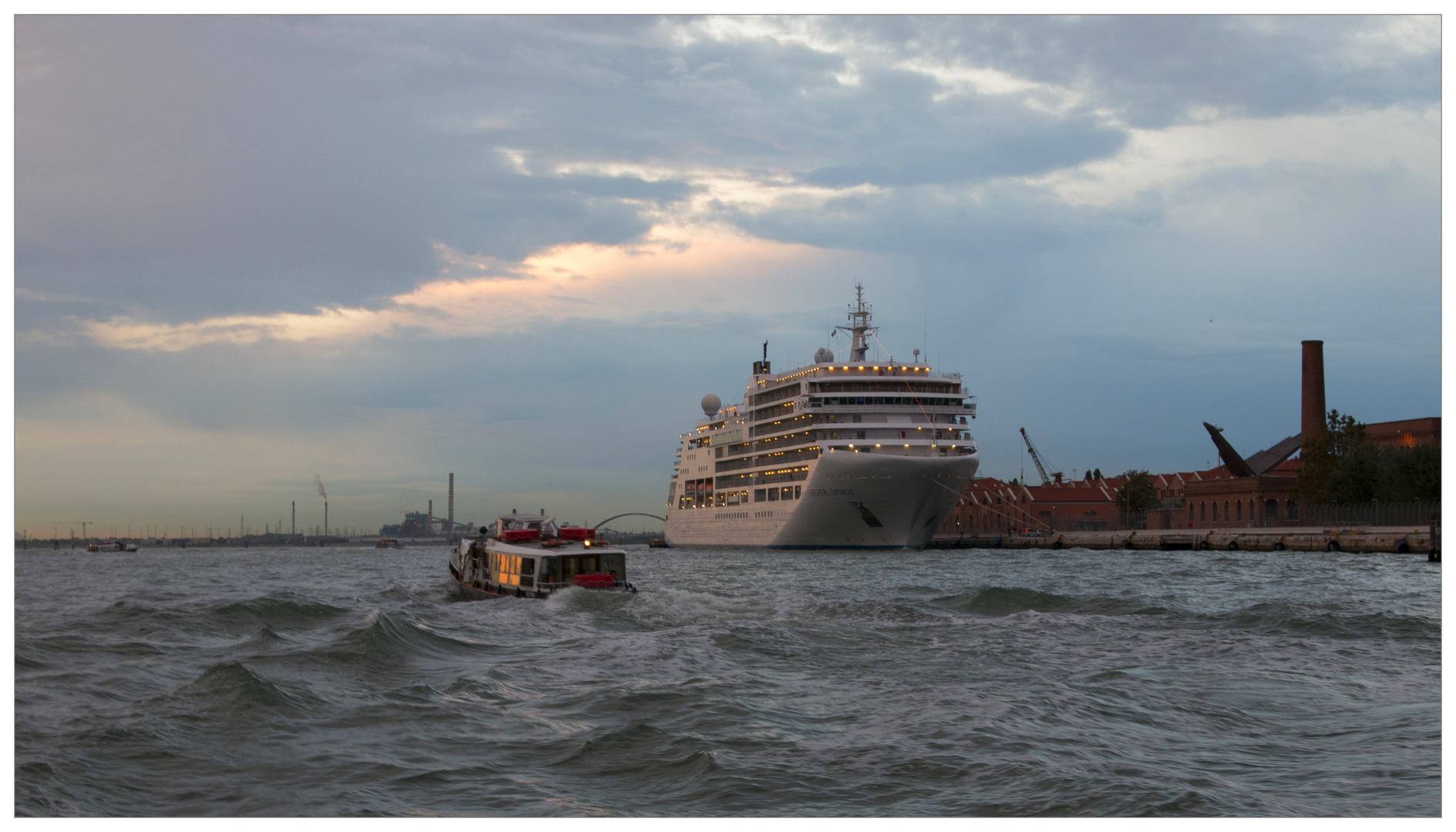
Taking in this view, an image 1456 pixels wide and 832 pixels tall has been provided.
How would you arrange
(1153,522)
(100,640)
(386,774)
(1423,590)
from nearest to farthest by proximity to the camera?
(386,774), (100,640), (1423,590), (1153,522)

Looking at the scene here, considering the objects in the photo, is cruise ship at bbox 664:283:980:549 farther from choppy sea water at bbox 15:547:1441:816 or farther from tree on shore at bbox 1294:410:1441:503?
choppy sea water at bbox 15:547:1441:816

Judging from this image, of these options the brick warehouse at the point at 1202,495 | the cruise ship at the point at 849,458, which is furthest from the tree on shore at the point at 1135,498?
the cruise ship at the point at 849,458

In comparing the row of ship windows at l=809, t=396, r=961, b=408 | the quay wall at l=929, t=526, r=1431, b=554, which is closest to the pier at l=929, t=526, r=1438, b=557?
the quay wall at l=929, t=526, r=1431, b=554

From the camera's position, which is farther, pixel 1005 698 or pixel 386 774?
pixel 1005 698

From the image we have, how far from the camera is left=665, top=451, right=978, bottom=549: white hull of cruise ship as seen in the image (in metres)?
83.3

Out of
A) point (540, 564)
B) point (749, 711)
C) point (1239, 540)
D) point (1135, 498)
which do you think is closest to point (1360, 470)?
point (1239, 540)

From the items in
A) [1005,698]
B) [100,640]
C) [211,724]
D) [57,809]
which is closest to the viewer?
[57,809]

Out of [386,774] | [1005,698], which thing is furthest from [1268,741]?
[386,774]

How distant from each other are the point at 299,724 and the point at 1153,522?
131m

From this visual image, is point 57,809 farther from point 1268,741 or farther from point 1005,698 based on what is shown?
point 1268,741

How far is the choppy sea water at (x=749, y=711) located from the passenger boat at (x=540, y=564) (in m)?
4.45

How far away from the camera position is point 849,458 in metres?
84.1

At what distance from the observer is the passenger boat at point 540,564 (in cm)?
3788

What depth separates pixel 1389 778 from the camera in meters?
12.2
